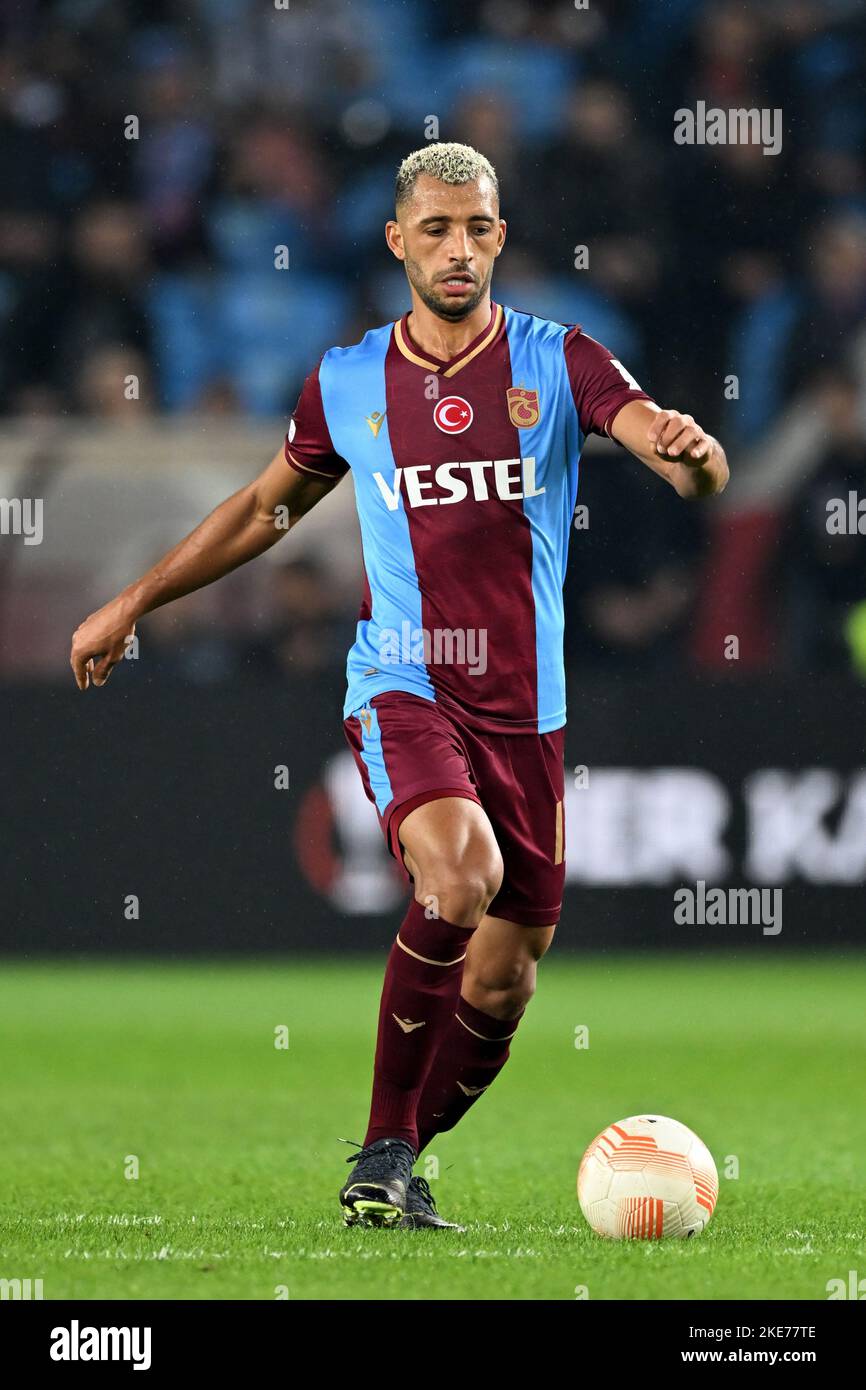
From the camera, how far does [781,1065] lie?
26.5 feet

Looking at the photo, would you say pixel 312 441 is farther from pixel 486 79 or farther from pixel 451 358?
pixel 486 79

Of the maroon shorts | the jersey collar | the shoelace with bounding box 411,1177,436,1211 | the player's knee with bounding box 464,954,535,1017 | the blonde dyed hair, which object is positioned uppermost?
the blonde dyed hair

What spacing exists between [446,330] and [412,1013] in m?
1.63

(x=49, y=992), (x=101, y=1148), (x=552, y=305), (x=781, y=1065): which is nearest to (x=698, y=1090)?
(x=781, y=1065)

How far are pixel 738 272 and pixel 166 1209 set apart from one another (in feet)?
28.1

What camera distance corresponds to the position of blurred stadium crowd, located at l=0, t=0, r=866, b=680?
11.0 meters

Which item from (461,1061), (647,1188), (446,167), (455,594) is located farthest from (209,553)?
(647,1188)

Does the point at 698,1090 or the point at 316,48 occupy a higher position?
the point at 316,48

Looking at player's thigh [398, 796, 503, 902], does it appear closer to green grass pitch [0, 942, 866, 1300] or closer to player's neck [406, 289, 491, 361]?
green grass pitch [0, 942, 866, 1300]

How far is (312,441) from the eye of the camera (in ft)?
17.2

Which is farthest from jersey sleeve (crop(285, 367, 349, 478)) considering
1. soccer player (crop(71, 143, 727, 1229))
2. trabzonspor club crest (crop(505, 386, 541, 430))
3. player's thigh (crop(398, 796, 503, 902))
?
player's thigh (crop(398, 796, 503, 902))

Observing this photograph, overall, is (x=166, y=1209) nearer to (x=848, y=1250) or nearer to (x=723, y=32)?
(x=848, y=1250)

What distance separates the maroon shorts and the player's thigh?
0.11 feet
